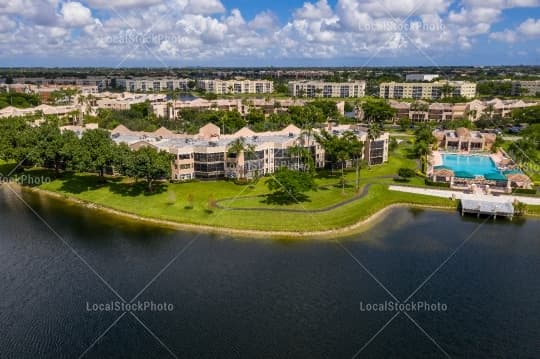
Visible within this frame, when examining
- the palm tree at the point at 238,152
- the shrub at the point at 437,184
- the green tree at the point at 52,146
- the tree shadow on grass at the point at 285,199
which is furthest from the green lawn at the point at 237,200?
the green tree at the point at 52,146

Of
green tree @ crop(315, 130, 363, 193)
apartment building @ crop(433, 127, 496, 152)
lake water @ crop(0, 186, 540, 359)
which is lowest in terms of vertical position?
lake water @ crop(0, 186, 540, 359)

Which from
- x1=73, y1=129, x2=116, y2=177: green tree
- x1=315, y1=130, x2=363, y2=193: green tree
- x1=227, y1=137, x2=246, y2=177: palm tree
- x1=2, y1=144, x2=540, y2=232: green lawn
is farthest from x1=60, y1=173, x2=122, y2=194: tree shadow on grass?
x1=315, y1=130, x2=363, y2=193: green tree

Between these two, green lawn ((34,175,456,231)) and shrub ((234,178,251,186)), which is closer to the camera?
green lawn ((34,175,456,231))

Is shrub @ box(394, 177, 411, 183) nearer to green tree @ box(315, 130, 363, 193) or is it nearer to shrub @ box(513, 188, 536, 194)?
green tree @ box(315, 130, 363, 193)

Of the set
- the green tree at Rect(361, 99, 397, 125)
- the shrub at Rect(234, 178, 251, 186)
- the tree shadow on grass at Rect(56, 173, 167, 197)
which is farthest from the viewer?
the green tree at Rect(361, 99, 397, 125)

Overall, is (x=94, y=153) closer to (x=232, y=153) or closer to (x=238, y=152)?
(x=232, y=153)

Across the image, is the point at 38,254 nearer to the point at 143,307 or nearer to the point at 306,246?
the point at 143,307
